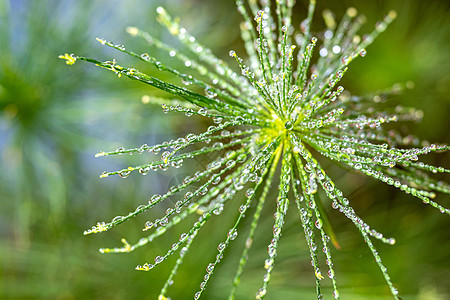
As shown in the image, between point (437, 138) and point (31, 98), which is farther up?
point (31, 98)

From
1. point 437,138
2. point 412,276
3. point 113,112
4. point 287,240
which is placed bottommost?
point 412,276

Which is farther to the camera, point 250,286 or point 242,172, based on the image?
point 250,286

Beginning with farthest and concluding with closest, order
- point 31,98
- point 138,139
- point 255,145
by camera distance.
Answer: point 138,139 → point 31,98 → point 255,145

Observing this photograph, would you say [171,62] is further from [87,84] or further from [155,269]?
[155,269]

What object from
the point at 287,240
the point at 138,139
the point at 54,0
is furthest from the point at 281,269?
the point at 54,0

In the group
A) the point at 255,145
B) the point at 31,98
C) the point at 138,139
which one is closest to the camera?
the point at 255,145

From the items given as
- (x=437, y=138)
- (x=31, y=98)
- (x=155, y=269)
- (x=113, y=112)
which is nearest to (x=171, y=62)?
(x=113, y=112)
